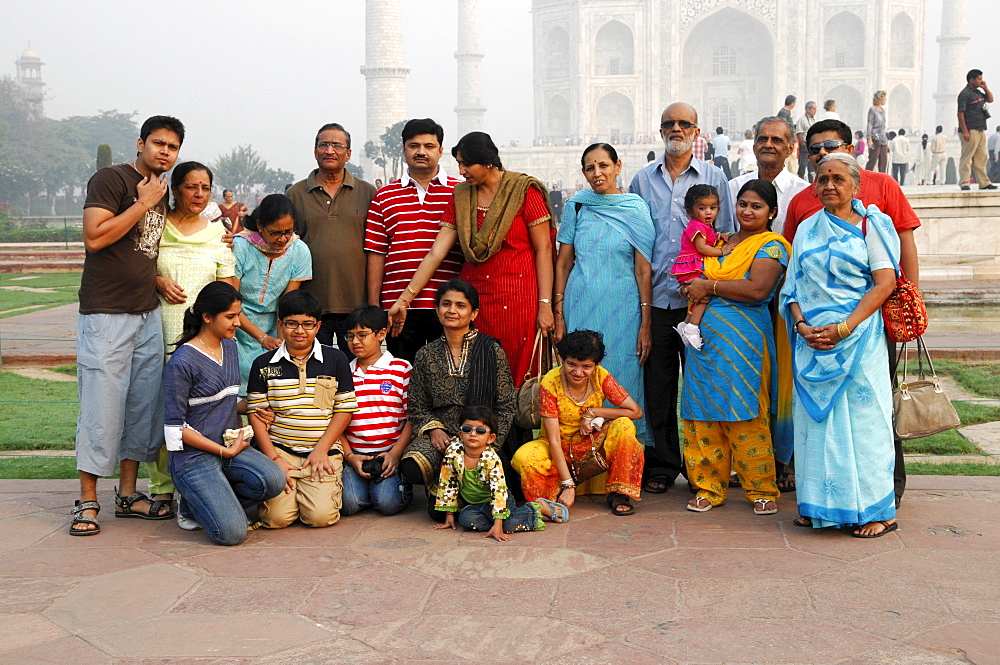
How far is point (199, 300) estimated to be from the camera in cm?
332

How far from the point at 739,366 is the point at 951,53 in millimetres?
51065

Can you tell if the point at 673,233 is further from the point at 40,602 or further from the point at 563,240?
the point at 40,602

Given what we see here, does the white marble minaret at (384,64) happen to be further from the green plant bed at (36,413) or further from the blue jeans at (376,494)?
the blue jeans at (376,494)

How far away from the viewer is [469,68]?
55781mm

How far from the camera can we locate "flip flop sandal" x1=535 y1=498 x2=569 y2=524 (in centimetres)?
336

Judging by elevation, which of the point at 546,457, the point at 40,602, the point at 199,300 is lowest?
the point at 40,602

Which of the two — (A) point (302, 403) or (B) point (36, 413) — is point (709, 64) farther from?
(A) point (302, 403)

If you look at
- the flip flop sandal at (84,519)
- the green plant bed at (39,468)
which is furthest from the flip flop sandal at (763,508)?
the green plant bed at (39,468)

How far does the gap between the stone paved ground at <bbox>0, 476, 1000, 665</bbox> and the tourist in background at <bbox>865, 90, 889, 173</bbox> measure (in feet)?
40.1

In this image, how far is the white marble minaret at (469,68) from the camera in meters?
55.6

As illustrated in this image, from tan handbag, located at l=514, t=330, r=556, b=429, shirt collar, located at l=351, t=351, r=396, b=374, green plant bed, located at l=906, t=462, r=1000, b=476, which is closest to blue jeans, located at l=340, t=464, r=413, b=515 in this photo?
shirt collar, located at l=351, t=351, r=396, b=374

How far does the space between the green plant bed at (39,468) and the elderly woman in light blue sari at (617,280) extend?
6.74 feet

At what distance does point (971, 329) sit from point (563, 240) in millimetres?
5697

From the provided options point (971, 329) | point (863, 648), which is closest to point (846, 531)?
point (863, 648)
